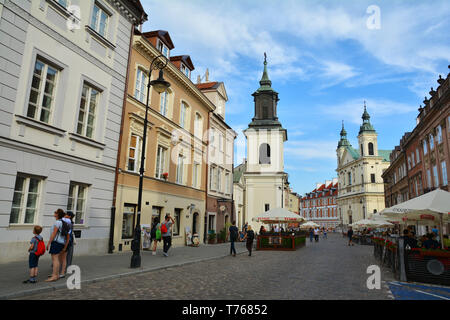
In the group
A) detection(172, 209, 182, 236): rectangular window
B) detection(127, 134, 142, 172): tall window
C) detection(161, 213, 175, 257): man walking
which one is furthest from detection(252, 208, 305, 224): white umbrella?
detection(127, 134, 142, 172): tall window

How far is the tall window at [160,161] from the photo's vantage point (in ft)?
65.5

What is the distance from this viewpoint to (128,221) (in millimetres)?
16875

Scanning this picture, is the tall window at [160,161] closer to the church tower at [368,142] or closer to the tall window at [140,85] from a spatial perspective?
the tall window at [140,85]

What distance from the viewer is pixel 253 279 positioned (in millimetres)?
9477

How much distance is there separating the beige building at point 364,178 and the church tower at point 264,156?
128ft

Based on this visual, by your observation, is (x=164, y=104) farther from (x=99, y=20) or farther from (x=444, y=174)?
(x=444, y=174)

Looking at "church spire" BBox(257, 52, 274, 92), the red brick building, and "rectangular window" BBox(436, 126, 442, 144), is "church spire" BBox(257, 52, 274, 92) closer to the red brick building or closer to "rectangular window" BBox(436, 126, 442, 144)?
"rectangular window" BBox(436, 126, 442, 144)

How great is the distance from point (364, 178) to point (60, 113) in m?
85.0

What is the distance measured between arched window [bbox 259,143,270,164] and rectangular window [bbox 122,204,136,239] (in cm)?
3982

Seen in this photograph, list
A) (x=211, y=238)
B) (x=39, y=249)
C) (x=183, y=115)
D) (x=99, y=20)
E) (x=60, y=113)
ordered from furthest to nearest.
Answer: (x=211, y=238), (x=183, y=115), (x=99, y=20), (x=60, y=113), (x=39, y=249)

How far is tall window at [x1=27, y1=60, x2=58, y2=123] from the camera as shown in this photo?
1162 cm

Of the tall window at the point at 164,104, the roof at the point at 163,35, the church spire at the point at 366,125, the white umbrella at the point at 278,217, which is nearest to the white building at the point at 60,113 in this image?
the roof at the point at 163,35

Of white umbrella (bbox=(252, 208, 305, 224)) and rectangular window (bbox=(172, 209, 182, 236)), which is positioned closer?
rectangular window (bbox=(172, 209, 182, 236))

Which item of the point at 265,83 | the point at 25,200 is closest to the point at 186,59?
the point at 25,200
